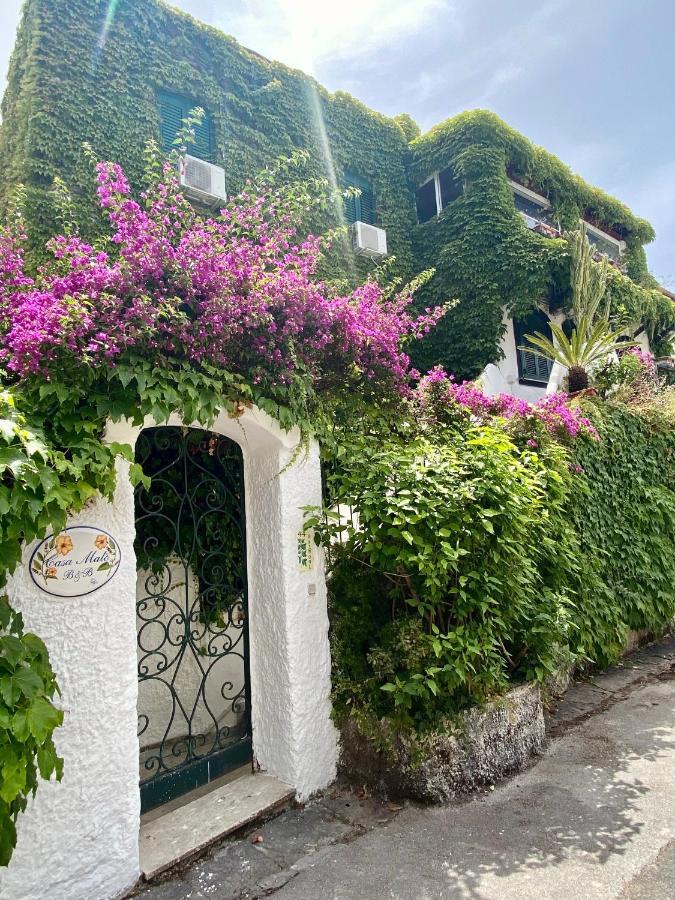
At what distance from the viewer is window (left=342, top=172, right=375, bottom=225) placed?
11.5 metres

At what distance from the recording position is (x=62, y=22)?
7.76 m

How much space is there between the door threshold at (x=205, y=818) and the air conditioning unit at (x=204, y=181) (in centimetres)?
816

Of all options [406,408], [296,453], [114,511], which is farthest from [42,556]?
[406,408]

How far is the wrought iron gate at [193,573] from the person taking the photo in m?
3.72

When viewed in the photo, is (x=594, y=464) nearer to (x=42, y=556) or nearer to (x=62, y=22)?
(x=42, y=556)

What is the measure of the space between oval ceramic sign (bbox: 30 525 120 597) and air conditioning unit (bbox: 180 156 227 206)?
286 inches

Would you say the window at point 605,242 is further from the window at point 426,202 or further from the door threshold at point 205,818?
the door threshold at point 205,818

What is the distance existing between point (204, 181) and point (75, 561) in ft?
25.5

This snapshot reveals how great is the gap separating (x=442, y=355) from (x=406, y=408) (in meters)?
7.59

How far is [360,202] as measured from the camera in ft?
38.8

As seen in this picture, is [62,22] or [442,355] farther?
[442,355]

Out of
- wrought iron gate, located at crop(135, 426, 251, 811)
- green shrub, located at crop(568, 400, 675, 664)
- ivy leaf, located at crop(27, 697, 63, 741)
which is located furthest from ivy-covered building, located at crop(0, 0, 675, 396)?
ivy leaf, located at crop(27, 697, 63, 741)

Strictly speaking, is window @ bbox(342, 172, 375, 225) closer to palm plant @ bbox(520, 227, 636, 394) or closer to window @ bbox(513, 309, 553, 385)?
window @ bbox(513, 309, 553, 385)

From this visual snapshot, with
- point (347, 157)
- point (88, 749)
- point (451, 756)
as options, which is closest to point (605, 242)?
point (347, 157)
